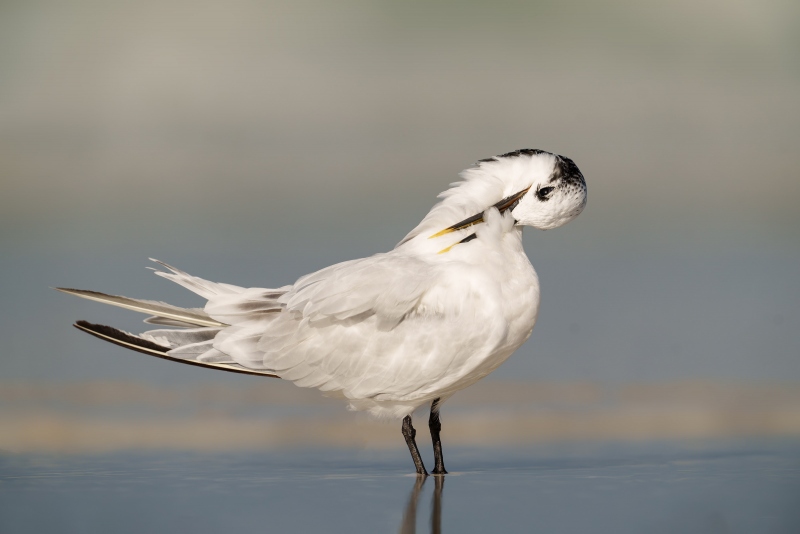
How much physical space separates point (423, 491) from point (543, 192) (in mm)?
1405

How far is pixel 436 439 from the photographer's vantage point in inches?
203

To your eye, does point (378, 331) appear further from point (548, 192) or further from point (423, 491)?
point (548, 192)

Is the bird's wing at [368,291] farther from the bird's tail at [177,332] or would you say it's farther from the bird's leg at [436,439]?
the bird's leg at [436,439]

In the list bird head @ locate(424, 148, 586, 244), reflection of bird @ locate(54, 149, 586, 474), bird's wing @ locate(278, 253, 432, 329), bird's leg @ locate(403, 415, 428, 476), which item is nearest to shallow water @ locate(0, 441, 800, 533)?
bird's leg @ locate(403, 415, 428, 476)

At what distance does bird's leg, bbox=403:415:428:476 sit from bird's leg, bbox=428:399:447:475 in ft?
0.23

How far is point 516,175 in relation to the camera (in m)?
5.13

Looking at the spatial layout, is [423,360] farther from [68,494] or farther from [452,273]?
[68,494]

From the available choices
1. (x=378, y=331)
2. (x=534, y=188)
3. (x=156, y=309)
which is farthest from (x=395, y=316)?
(x=156, y=309)

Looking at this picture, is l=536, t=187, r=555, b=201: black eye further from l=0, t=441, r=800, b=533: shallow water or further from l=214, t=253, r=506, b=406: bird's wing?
l=0, t=441, r=800, b=533: shallow water

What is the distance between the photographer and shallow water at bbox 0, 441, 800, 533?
157 inches

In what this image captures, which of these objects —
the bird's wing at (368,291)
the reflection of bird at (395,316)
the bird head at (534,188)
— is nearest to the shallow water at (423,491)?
the reflection of bird at (395,316)

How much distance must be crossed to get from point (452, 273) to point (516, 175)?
61cm

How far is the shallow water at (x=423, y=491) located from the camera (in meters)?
3.98

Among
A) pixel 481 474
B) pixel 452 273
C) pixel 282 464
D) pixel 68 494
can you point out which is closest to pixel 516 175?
pixel 452 273
